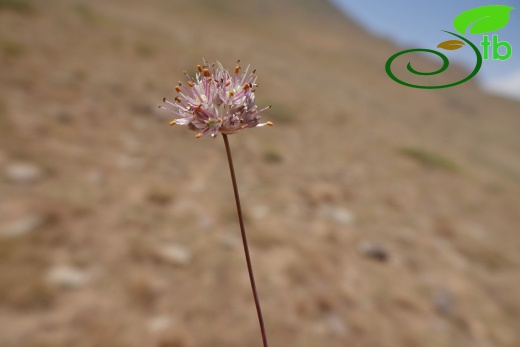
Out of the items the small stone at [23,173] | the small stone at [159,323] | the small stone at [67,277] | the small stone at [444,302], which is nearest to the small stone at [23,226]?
the small stone at [67,277]

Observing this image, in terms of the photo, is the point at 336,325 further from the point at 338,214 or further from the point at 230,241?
the point at 338,214

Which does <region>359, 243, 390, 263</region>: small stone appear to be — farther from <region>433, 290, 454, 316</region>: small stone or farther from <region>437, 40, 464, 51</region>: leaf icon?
<region>437, 40, 464, 51</region>: leaf icon

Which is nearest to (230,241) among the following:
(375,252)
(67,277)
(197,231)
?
(197,231)

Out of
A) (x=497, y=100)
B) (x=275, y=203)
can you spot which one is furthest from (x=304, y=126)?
(x=497, y=100)

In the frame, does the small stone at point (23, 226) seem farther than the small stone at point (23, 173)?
No

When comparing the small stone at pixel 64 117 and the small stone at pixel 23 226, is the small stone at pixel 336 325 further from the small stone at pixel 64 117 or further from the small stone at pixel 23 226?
the small stone at pixel 64 117

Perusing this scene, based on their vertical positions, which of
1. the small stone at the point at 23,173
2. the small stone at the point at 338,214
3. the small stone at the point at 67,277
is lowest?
the small stone at the point at 67,277

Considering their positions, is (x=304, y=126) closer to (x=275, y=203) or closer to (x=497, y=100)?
(x=275, y=203)
